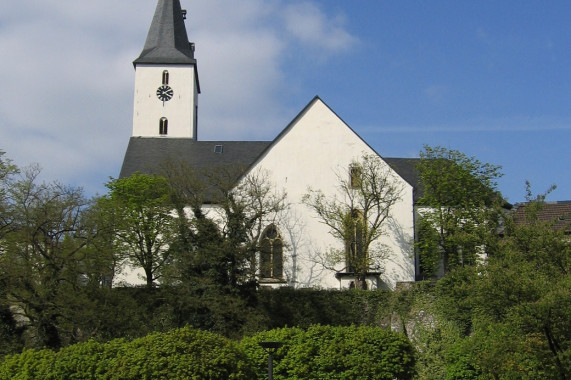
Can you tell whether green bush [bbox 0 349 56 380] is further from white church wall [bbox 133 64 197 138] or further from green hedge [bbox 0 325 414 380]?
white church wall [bbox 133 64 197 138]

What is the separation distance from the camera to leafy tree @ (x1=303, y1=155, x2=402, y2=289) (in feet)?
125

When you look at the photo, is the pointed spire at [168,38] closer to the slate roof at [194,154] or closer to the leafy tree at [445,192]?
the slate roof at [194,154]

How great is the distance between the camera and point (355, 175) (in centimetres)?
3959

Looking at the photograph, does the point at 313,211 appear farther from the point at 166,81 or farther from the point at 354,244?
the point at 166,81

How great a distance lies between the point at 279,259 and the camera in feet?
130

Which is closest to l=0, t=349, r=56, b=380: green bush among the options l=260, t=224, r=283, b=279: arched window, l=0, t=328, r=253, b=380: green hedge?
l=0, t=328, r=253, b=380: green hedge

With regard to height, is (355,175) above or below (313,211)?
above

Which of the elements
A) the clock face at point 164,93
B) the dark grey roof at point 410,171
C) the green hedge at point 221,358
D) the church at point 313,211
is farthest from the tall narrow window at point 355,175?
the clock face at point 164,93

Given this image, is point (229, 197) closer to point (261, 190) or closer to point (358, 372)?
point (261, 190)

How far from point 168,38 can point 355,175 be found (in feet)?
68.8

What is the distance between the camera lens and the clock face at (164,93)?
169 ft

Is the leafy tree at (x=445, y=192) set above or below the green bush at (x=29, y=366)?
above

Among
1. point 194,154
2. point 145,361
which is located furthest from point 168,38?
point 145,361

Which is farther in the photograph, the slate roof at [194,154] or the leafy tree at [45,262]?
the slate roof at [194,154]
